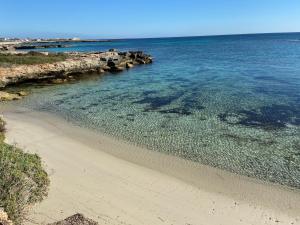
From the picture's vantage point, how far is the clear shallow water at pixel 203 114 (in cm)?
1889

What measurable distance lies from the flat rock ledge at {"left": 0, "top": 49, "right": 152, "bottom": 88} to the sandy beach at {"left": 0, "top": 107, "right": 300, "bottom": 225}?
28.2 m

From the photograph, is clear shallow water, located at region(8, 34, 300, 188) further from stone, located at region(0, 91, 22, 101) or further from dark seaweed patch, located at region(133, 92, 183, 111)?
stone, located at region(0, 91, 22, 101)

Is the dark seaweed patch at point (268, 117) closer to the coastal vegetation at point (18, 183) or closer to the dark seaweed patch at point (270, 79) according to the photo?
the dark seaweed patch at point (270, 79)

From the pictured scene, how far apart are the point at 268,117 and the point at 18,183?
2081 centimetres

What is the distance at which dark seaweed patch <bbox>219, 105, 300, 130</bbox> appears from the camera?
24.5m

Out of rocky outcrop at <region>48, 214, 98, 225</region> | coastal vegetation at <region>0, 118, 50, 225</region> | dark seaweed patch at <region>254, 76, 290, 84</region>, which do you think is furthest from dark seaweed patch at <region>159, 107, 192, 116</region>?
dark seaweed patch at <region>254, 76, 290, 84</region>

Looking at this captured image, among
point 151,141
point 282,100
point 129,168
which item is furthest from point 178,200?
point 282,100

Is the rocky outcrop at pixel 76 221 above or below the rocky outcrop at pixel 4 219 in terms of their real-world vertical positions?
below

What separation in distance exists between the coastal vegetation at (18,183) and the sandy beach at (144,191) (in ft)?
8.39

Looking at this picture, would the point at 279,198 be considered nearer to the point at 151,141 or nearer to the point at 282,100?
the point at 151,141

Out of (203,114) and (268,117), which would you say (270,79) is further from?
(203,114)

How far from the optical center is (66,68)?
185ft

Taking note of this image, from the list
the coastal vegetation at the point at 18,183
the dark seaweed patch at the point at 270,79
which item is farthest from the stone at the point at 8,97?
the dark seaweed patch at the point at 270,79

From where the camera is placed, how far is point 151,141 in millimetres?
21391
